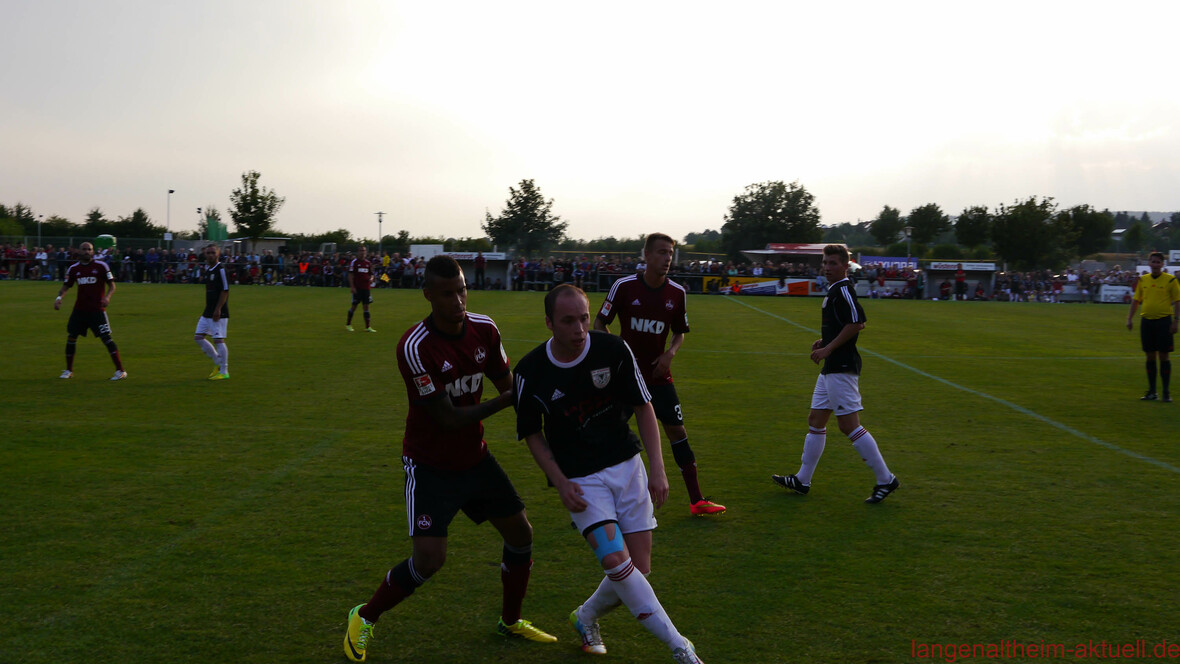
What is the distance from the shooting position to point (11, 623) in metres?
4.57

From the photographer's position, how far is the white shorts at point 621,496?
3979 mm

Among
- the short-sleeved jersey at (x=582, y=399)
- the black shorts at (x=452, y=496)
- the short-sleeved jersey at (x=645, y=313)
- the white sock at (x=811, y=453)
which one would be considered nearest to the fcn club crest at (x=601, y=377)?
the short-sleeved jersey at (x=582, y=399)

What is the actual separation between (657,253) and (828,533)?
2.55 m

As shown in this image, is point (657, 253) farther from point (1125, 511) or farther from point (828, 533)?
point (1125, 511)

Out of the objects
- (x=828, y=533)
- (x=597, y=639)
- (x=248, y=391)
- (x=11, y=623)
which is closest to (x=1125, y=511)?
(x=828, y=533)

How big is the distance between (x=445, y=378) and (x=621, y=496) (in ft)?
3.52

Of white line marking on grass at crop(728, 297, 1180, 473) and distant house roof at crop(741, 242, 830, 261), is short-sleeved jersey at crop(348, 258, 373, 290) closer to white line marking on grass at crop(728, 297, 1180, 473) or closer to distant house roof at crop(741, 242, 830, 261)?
white line marking on grass at crop(728, 297, 1180, 473)

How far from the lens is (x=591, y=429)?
4121 mm

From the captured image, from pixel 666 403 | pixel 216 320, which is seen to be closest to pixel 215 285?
pixel 216 320

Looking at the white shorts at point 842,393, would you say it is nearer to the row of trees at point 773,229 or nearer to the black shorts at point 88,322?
the black shorts at point 88,322

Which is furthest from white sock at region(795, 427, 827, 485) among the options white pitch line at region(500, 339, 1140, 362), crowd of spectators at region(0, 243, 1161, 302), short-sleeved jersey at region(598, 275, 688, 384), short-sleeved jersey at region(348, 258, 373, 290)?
crowd of spectators at region(0, 243, 1161, 302)

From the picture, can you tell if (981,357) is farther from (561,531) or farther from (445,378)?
(445,378)

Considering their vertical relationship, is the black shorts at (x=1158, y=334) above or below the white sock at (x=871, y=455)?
above

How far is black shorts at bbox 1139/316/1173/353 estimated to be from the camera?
12.9 meters
